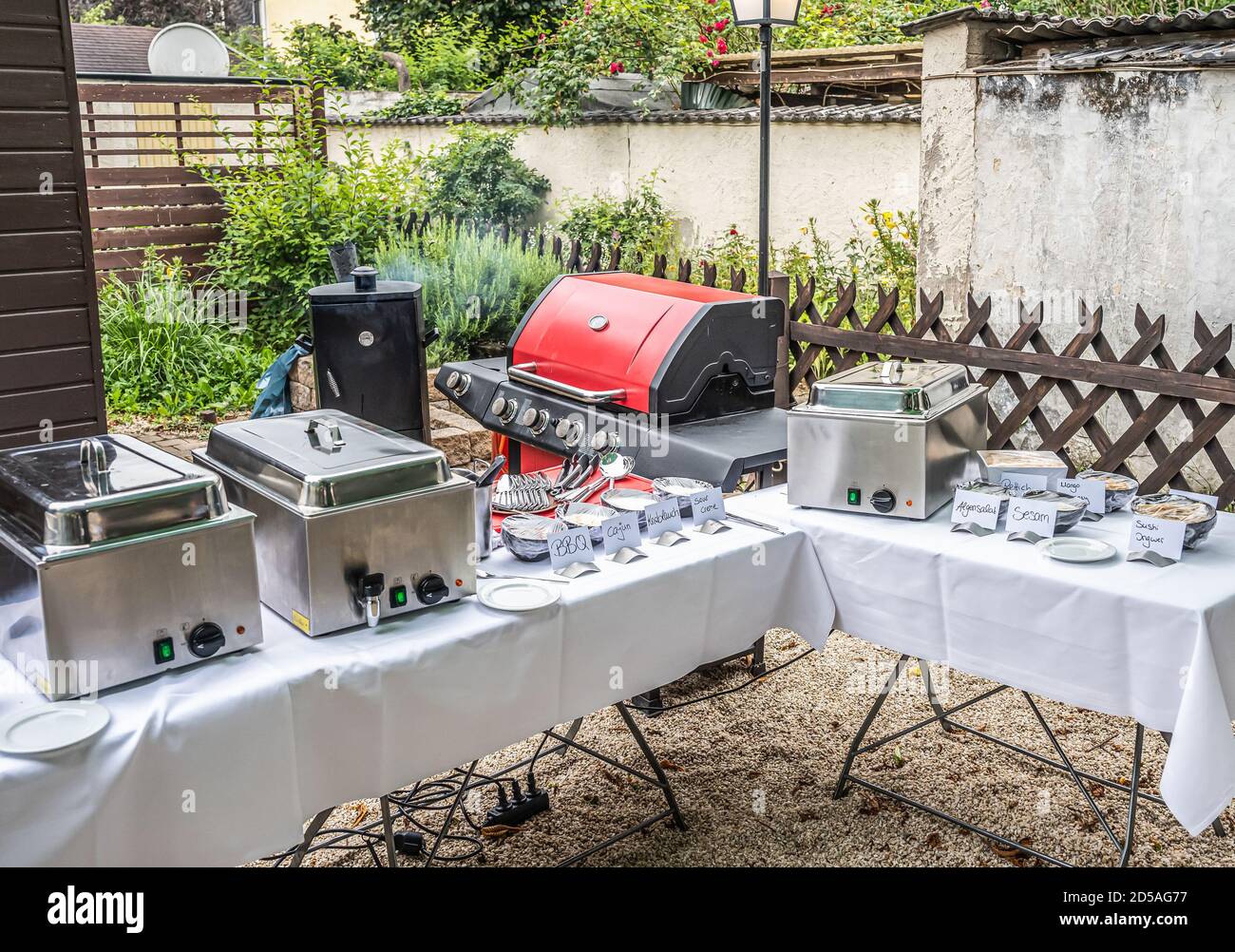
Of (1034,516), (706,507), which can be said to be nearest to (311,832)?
(706,507)

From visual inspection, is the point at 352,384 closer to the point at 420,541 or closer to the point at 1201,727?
the point at 420,541

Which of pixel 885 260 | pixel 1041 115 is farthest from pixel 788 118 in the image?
pixel 1041 115

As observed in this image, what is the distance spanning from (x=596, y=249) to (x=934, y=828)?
14.4 feet

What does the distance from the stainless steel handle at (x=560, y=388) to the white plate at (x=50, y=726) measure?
6.68 ft

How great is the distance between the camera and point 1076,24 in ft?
21.8

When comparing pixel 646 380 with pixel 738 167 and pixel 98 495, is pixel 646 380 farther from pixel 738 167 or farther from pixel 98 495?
pixel 738 167

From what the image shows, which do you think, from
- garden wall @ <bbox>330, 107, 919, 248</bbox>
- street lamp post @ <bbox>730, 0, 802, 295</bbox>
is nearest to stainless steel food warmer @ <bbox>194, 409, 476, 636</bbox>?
street lamp post @ <bbox>730, 0, 802, 295</bbox>

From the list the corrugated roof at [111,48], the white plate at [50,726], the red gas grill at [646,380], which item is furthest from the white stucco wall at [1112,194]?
the corrugated roof at [111,48]

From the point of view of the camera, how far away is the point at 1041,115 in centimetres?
677

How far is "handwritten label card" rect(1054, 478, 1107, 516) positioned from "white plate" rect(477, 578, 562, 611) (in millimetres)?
1469

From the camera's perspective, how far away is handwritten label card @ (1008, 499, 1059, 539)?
9.42 ft

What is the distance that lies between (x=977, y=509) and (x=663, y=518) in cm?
82

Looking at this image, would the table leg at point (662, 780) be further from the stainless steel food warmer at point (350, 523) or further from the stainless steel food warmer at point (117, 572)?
the stainless steel food warmer at point (117, 572)

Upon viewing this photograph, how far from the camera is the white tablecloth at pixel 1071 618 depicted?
8.12 feet
